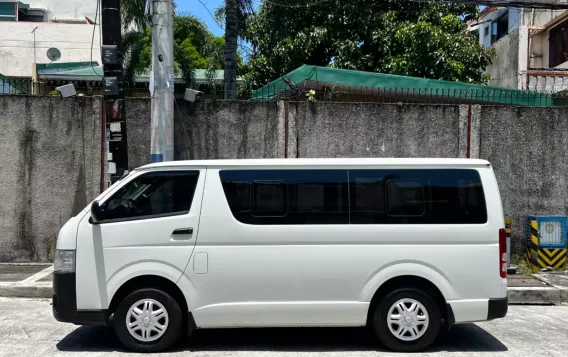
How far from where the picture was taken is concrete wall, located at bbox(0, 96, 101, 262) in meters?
10.4

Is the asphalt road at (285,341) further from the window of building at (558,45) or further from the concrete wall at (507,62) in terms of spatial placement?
the concrete wall at (507,62)

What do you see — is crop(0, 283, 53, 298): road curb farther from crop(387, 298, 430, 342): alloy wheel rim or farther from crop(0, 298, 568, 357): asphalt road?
crop(387, 298, 430, 342): alloy wheel rim

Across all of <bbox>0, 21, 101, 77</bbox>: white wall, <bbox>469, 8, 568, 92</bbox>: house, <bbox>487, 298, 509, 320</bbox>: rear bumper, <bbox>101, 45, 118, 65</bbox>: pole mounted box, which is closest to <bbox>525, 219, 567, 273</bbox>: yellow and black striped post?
<bbox>487, 298, 509, 320</bbox>: rear bumper

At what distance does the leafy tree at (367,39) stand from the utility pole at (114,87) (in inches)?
343

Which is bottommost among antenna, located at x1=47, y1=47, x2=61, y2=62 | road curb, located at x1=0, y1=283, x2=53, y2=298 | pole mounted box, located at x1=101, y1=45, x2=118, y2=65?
road curb, located at x1=0, y1=283, x2=53, y2=298

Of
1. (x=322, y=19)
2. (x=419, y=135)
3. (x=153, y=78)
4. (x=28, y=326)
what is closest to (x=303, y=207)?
(x=28, y=326)

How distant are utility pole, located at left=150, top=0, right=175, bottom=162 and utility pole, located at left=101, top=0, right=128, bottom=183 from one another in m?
0.47

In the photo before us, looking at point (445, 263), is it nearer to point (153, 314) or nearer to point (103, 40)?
point (153, 314)

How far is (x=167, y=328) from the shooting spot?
19.4 ft

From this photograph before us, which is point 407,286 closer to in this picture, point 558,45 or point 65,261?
point 65,261

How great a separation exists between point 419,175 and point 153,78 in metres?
4.75

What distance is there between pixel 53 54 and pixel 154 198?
25632mm

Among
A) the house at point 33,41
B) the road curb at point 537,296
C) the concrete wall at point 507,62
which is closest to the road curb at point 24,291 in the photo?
the road curb at point 537,296

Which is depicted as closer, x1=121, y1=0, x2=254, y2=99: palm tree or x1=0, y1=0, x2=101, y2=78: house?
x1=121, y1=0, x2=254, y2=99: palm tree
